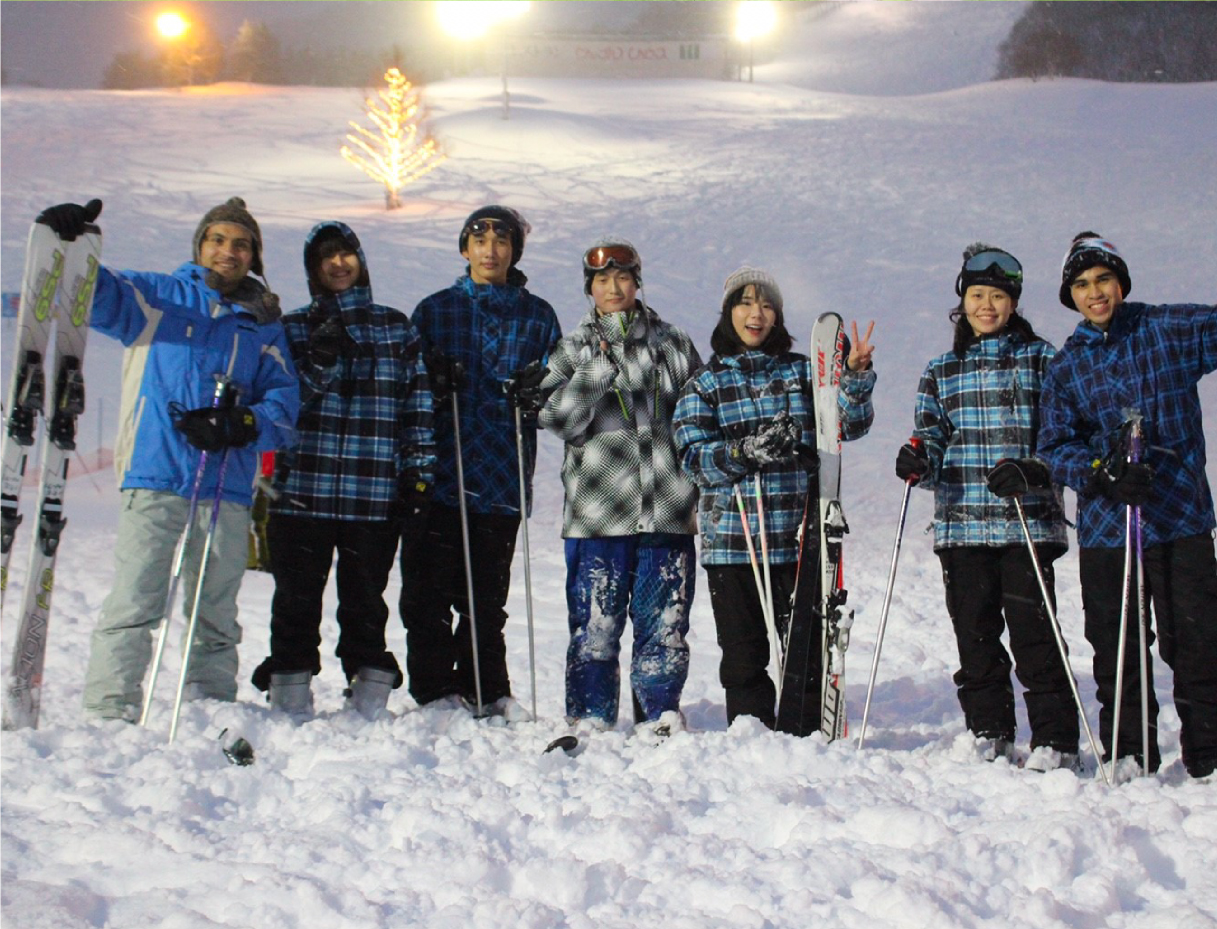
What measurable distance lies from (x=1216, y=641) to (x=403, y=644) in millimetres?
3862

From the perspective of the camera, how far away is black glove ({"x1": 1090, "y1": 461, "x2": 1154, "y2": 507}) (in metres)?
3.44

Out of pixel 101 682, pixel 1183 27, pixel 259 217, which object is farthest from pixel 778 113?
pixel 101 682

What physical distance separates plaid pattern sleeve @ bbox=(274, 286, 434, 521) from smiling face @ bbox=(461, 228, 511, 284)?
1.20 feet

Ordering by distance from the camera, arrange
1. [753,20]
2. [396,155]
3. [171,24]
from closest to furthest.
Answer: [396,155], [171,24], [753,20]

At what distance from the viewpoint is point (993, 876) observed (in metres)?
2.57

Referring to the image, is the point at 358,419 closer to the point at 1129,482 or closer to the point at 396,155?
the point at 1129,482

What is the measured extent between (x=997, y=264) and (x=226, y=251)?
268 centimetres

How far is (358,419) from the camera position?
14.4 feet

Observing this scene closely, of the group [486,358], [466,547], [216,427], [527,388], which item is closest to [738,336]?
[527,388]

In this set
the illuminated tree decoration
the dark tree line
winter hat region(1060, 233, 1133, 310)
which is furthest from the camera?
the dark tree line

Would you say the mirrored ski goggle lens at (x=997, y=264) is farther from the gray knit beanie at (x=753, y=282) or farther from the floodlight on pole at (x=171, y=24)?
the floodlight on pole at (x=171, y=24)

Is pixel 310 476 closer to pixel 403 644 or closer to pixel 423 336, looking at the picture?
pixel 423 336

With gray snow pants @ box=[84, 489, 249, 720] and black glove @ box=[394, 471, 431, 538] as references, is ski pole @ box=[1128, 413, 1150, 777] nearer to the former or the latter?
black glove @ box=[394, 471, 431, 538]

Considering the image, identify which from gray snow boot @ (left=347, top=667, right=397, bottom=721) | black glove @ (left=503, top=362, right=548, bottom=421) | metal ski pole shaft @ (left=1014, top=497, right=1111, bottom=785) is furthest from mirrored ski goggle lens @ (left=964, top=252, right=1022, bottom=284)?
gray snow boot @ (left=347, top=667, right=397, bottom=721)
